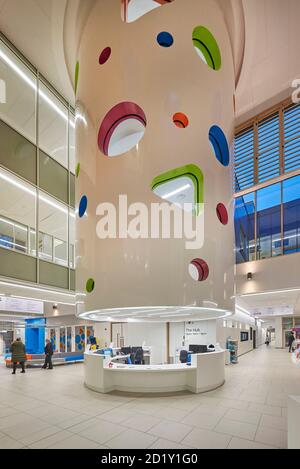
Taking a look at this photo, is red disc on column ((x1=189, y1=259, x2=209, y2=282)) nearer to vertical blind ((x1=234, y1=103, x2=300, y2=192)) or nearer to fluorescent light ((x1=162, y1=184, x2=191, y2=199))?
fluorescent light ((x1=162, y1=184, x2=191, y2=199))

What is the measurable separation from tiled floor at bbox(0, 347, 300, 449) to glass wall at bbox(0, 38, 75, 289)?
404cm

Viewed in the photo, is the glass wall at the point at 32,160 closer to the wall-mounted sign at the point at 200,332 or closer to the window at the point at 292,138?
the wall-mounted sign at the point at 200,332

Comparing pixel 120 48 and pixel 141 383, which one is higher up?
pixel 120 48

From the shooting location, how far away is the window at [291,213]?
12.5 meters

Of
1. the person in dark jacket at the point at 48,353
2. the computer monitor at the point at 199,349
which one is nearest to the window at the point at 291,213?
the computer monitor at the point at 199,349

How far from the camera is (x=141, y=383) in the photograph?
28.1ft

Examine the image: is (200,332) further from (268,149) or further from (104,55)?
(104,55)

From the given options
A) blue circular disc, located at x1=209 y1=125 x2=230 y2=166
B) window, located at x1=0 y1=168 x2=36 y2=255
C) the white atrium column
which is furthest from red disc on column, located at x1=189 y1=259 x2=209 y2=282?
window, located at x1=0 y1=168 x2=36 y2=255

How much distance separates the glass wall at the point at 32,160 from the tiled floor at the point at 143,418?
13.2 feet

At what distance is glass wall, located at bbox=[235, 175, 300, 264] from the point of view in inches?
506

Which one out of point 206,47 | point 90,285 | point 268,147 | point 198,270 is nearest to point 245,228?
point 268,147
